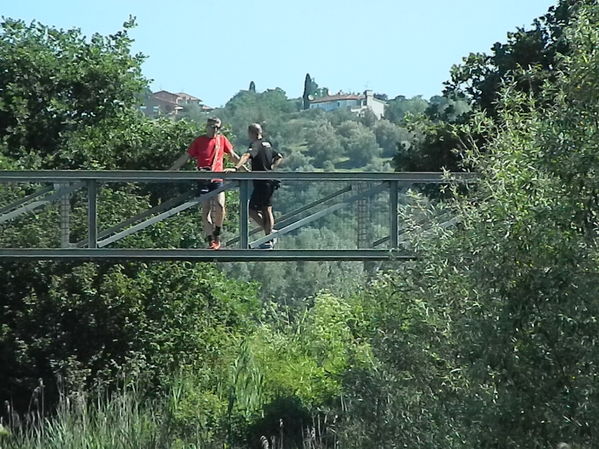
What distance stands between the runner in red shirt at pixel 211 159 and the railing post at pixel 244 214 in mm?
229

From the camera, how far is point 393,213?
17016 mm

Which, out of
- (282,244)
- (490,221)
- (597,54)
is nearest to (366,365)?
(490,221)

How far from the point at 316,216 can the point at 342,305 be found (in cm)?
780

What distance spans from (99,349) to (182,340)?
1473 millimetres

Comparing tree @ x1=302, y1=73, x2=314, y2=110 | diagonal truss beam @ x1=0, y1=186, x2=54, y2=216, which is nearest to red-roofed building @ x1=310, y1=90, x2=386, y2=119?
tree @ x1=302, y1=73, x2=314, y2=110

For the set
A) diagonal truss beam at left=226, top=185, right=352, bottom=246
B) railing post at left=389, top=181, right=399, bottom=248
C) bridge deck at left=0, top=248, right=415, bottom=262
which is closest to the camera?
bridge deck at left=0, top=248, right=415, bottom=262

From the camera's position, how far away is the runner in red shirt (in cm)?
1638

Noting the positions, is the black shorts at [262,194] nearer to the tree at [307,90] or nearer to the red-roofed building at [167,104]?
the red-roofed building at [167,104]

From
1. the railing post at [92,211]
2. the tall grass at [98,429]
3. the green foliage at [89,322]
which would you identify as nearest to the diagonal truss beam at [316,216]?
the railing post at [92,211]

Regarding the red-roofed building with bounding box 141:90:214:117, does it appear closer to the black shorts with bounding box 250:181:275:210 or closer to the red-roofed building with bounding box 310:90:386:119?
the black shorts with bounding box 250:181:275:210

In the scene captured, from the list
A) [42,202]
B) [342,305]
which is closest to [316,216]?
[42,202]

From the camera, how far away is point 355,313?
21672 millimetres

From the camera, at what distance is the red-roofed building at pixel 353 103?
10494cm

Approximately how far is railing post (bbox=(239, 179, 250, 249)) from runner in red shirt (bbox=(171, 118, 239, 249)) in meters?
0.23
